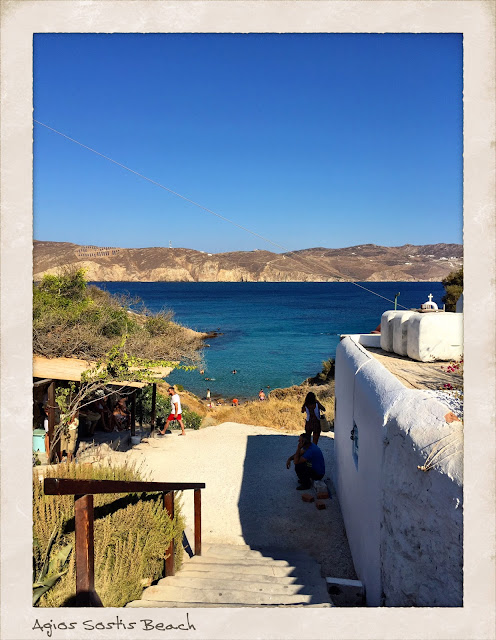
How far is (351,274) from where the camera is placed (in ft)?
198

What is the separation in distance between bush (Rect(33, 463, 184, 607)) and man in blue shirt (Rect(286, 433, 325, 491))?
391 centimetres

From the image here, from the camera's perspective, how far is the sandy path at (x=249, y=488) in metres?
6.25

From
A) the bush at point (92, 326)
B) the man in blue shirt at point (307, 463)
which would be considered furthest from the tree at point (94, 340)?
the man in blue shirt at point (307, 463)

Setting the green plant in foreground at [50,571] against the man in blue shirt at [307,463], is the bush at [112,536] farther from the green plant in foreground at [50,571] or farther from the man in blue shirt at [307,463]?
the man in blue shirt at [307,463]

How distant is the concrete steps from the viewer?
3.15m

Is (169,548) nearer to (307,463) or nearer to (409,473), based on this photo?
(409,473)

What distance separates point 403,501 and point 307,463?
191 inches

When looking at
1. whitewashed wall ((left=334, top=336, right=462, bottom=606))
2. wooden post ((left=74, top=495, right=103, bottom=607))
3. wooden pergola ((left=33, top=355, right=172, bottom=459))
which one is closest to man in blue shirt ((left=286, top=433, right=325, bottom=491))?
whitewashed wall ((left=334, top=336, right=462, bottom=606))

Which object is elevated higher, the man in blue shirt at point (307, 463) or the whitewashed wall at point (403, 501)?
the whitewashed wall at point (403, 501)

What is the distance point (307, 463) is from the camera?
305 inches

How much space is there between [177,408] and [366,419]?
7552 millimetres

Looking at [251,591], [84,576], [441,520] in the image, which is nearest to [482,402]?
[441,520]

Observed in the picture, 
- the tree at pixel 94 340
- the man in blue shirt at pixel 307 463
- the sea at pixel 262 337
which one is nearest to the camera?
the man in blue shirt at pixel 307 463

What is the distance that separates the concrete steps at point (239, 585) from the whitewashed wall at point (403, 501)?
50 cm
